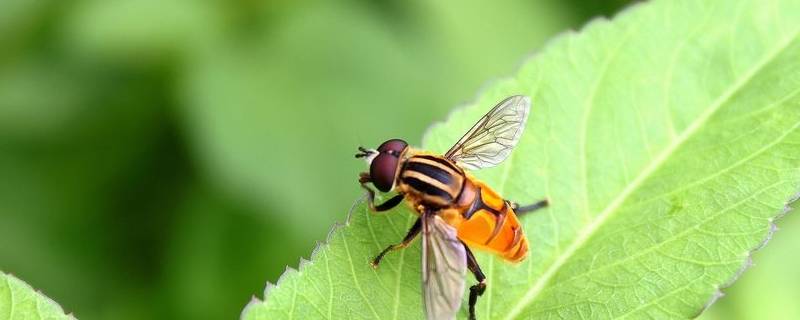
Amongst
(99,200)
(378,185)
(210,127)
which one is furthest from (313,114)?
(378,185)

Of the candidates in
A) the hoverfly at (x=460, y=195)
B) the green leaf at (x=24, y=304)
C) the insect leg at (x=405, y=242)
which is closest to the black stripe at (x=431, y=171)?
the hoverfly at (x=460, y=195)

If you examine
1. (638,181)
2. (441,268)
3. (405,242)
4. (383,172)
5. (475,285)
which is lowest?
(638,181)

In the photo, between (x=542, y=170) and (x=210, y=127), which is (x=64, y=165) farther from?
(x=542, y=170)

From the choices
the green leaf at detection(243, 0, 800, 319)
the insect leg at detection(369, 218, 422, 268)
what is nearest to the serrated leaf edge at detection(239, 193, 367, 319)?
the green leaf at detection(243, 0, 800, 319)

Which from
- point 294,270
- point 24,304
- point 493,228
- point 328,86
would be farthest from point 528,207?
point 328,86

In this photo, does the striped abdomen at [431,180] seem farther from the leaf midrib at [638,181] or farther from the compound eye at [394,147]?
the leaf midrib at [638,181]

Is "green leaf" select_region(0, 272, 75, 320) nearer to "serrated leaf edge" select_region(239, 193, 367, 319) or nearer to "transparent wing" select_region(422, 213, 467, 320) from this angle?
"serrated leaf edge" select_region(239, 193, 367, 319)

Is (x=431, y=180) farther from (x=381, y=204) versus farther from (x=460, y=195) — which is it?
(x=381, y=204)
